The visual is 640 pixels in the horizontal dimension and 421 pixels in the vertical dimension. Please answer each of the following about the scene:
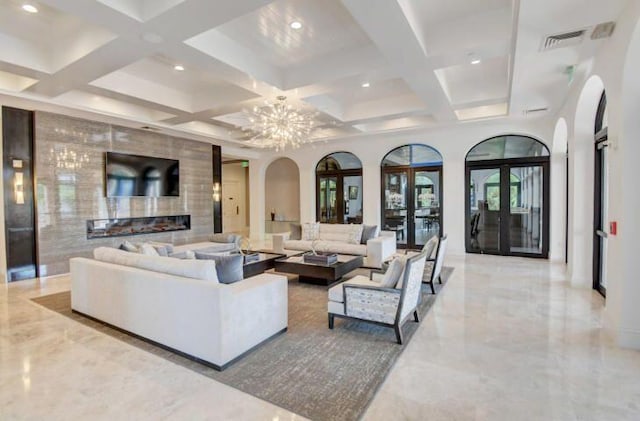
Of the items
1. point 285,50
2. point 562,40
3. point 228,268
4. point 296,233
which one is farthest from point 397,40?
point 296,233

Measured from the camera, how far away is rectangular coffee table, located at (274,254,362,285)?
486cm

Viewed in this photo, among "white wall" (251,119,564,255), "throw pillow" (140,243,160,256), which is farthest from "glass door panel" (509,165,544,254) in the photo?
"throw pillow" (140,243,160,256)

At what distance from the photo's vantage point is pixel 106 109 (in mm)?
6152

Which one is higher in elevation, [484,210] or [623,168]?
[623,168]

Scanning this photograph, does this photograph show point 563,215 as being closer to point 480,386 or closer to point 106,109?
point 480,386

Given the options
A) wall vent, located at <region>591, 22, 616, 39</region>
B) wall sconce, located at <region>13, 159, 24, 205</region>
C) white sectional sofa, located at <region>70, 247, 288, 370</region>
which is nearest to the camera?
white sectional sofa, located at <region>70, 247, 288, 370</region>

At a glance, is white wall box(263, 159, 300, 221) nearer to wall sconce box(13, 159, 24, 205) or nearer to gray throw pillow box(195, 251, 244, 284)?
wall sconce box(13, 159, 24, 205)

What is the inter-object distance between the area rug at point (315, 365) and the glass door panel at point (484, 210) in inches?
195

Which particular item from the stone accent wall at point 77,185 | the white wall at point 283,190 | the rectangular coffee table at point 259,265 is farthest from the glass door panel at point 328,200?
the rectangular coffee table at point 259,265

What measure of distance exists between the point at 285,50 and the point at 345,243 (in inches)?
159

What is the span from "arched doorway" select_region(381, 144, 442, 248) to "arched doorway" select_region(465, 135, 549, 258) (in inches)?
31.9

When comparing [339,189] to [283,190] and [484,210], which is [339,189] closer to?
[283,190]

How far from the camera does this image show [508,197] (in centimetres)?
771

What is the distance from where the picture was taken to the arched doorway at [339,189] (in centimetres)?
979
